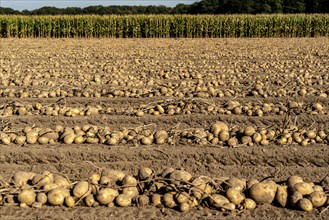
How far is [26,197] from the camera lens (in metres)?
3.21

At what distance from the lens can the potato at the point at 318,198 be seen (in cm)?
319

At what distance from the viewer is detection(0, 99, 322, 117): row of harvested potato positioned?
19.3 ft

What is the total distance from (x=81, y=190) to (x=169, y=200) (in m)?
0.68

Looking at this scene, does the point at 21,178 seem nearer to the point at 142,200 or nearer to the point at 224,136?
the point at 142,200

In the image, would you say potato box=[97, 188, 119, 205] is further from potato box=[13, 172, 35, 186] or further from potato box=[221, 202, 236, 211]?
potato box=[221, 202, 236, 211]

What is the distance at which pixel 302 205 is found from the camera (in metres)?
3.16

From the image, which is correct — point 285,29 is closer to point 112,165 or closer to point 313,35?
point 313,35

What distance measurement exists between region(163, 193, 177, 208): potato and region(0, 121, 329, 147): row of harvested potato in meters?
1.46

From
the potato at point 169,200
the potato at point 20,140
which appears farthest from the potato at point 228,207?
the potato at point 20,140

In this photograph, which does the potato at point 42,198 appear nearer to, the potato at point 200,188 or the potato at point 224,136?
the potato at point 200,188

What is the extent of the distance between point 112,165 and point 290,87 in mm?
4549

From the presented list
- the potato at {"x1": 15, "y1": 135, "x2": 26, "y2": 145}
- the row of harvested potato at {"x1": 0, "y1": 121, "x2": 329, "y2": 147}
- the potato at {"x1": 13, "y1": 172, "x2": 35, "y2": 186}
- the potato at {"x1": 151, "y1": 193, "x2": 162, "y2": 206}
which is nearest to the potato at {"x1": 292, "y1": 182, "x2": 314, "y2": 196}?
the potato at {"x1": 151, "y1": 193, "x2": 162, "y2": 206}

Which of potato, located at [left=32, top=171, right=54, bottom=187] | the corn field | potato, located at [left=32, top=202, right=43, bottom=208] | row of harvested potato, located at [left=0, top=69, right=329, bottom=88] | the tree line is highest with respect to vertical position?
the tree line

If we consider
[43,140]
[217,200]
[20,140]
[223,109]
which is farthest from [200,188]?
[223,109]
